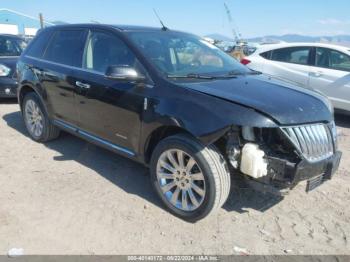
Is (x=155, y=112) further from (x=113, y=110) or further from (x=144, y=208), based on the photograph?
(x=144, y=208)

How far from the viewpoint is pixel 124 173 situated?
4.45 meters

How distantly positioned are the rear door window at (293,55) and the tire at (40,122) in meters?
5.06

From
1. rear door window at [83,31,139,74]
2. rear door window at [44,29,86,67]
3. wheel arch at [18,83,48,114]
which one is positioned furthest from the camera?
wheel arch at [18,83,48,114]

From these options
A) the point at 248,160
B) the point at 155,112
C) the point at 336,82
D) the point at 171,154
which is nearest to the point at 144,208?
the point at 171,154

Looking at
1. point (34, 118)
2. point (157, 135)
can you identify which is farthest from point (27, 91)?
point (157, 135)

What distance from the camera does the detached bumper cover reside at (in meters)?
7.95

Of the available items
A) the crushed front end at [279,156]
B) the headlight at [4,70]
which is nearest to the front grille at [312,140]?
the crushed front end at [279,156]

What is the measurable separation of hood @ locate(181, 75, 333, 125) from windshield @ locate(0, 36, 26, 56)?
735 centimetres

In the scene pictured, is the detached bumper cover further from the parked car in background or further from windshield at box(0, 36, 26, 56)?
windshield at box(0, 36, 26, 56)

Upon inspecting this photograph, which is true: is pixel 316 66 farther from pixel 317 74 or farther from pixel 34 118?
pixel 34 118

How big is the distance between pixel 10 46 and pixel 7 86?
73.5 inches

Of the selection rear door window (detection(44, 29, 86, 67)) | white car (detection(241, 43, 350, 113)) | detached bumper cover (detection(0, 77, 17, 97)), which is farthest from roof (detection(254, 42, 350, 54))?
detached bumper cover (detection(0, 77, 17, 97))

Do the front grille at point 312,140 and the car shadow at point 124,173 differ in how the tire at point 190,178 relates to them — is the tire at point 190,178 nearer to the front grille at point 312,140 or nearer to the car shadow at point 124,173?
the car shadow at point 124,173

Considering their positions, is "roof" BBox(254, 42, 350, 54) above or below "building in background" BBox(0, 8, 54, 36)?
below
